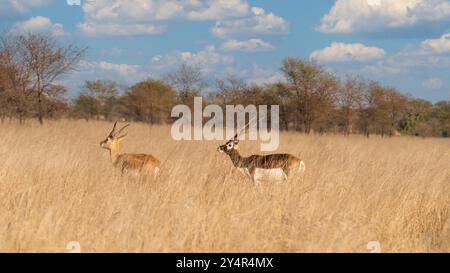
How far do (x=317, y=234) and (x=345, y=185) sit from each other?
7.11 feet

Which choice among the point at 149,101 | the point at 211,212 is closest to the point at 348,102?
the point at 149,101

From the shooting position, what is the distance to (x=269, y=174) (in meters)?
8.52

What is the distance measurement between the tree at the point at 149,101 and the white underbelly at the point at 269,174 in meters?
31.1

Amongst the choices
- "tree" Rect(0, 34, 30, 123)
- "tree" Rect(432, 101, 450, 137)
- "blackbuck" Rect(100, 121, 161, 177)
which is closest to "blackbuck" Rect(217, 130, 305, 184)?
"blackbuck" Rect(100, 121, 161, 177)

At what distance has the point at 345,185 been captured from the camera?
7.04 meters

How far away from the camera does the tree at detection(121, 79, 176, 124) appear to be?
40.5m

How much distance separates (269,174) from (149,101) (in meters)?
34.0

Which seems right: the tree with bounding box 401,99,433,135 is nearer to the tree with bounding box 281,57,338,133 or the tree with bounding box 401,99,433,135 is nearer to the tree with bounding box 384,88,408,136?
the tree with bounding box 384,88,408,136

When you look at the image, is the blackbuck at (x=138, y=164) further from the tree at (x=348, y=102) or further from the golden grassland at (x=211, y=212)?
the tree at (x=348, y=102)

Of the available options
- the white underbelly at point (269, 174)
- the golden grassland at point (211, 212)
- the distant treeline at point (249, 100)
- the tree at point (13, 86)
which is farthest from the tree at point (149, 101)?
the golden grassland at point (211, 212)

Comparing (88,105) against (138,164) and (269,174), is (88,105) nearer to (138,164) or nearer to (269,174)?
(138,164)

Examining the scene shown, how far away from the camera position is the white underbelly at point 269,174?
8.47 metres
